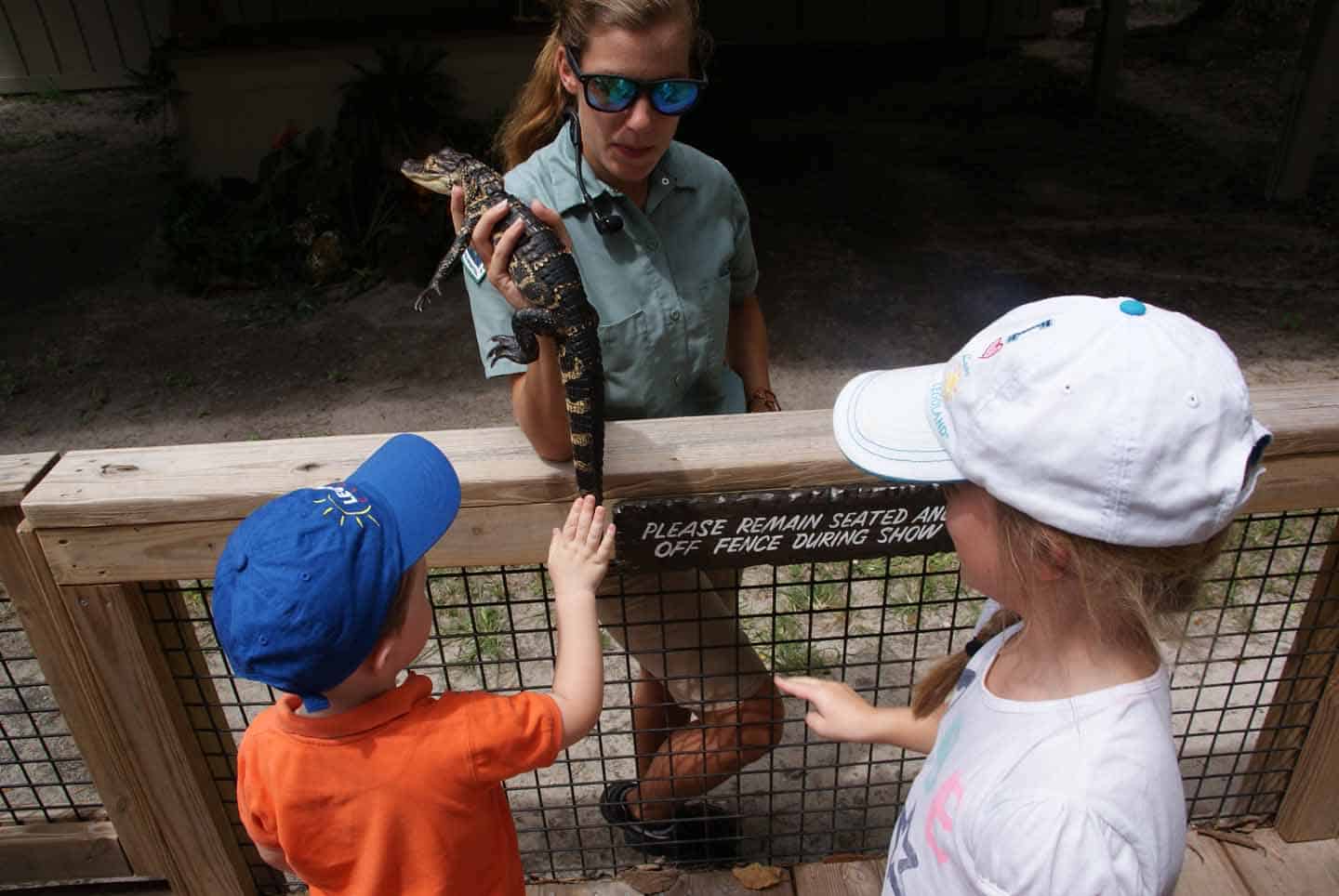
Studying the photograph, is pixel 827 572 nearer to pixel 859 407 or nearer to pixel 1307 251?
pixel 859 407

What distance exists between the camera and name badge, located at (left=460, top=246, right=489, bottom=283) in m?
1.83

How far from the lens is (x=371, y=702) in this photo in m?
1.32

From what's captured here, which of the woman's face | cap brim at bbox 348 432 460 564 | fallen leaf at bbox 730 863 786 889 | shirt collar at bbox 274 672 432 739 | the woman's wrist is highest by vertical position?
the woman's face

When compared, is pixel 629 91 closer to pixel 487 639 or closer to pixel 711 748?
pixel 711 748

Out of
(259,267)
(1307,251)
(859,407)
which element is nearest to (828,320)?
(1307,251)

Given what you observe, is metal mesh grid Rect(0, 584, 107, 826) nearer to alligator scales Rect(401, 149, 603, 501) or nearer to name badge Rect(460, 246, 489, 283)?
name badge Rect(460, 246, 489, 283)

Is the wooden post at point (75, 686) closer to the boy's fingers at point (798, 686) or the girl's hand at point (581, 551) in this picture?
the girl's hand at point (581, 551)

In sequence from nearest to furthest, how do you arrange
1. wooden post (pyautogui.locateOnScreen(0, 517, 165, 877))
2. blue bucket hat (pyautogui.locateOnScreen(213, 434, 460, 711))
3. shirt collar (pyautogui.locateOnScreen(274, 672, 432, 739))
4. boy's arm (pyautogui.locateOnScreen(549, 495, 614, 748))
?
blue bucket hat (pyautogui.locateOnScreen(213, 434, 460, 711)) < shirt collar (pyautogui.locateOnScreen(274, 672, 432, 739)) < boy's arm (pyautogui.locateOnScreen(549, 495, 614, 748)) < wooden post (pyautogui.locateOnScreen(0, 517, 165, 877))

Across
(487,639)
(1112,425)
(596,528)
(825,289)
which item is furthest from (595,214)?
(825,289)

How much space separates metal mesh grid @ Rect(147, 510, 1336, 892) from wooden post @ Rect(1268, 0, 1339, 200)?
5131 mm

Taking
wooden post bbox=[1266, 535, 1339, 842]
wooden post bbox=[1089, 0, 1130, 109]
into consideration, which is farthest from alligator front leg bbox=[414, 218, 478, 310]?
wooden post bbox=[1089, 0, 1130, 109]

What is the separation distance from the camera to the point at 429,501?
1382mm

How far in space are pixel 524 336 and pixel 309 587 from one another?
2.28 feet

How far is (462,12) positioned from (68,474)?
8.57 metres
